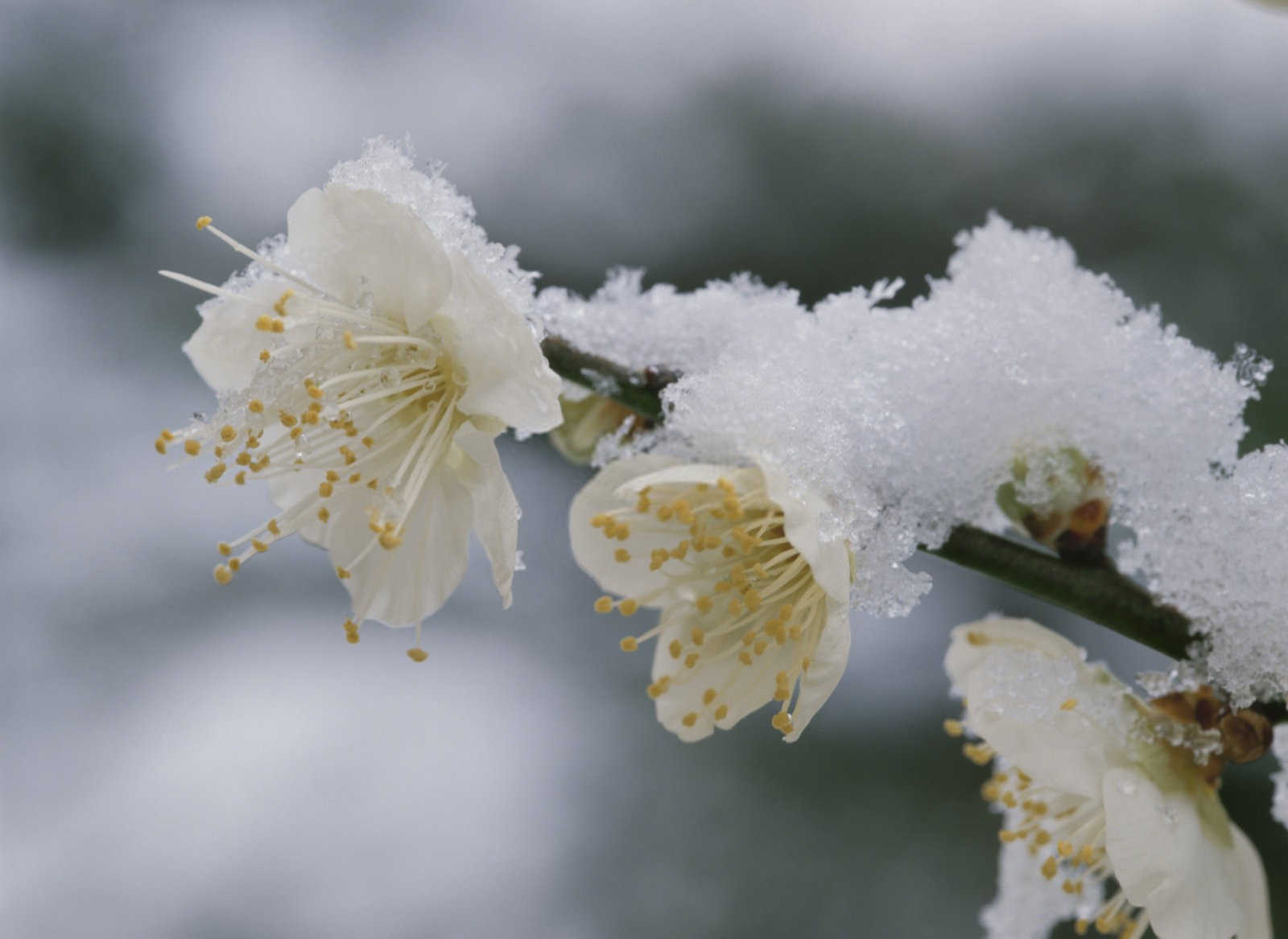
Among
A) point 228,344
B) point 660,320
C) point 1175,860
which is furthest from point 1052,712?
point 228,344

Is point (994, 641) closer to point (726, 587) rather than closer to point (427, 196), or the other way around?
point (726, 587)

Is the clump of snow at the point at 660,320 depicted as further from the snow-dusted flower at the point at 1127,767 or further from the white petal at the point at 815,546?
Result: the snow-dusted flower at the point at 1127,767

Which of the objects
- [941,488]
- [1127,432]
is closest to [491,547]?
[941,488]

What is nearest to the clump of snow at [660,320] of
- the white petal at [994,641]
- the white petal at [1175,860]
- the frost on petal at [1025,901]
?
the white petal at [994,641]

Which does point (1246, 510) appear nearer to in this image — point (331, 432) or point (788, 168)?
point (331, 432)

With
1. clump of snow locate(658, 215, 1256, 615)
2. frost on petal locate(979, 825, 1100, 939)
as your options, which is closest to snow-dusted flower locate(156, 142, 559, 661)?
clump of snow locate(658, 215, 1256, 615)

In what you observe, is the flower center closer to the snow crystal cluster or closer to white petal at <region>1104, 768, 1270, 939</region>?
white petal at <region>1104, 768, 1270, 939</region>
